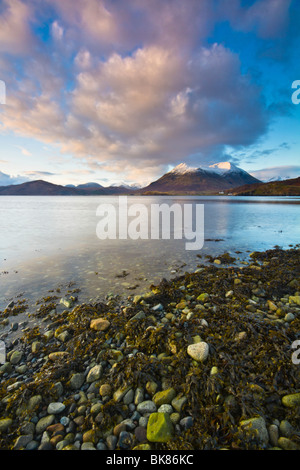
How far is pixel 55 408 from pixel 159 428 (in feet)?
5.85

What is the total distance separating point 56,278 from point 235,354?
7.99m

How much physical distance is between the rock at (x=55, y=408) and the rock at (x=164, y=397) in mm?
1560

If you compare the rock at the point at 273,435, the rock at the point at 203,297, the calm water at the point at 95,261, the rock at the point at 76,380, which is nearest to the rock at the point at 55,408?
the rock at the point at 76,380

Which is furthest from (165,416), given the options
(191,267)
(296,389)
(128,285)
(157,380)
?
(191,267)

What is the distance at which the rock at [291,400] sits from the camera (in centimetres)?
328

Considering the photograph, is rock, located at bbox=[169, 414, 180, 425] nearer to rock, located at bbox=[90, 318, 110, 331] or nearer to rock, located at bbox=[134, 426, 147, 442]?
rock, located at bbox=[134, 426, 147, 442]

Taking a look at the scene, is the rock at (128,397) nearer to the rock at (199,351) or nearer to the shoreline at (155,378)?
the shoreline at (155,378)

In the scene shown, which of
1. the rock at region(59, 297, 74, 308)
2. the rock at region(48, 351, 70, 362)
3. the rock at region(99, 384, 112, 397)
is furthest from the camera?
the rock at region(59, 297, 74, 308)

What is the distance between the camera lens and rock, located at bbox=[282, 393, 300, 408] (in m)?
3.28

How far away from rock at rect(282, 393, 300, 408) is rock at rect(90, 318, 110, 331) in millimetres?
4026

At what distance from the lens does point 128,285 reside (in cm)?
870

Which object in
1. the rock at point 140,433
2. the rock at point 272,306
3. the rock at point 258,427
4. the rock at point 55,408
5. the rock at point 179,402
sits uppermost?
the rock at point 272,306

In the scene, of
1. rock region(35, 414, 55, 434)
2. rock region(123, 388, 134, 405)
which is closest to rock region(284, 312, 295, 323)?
rock region(123, 388, 134, 405)
